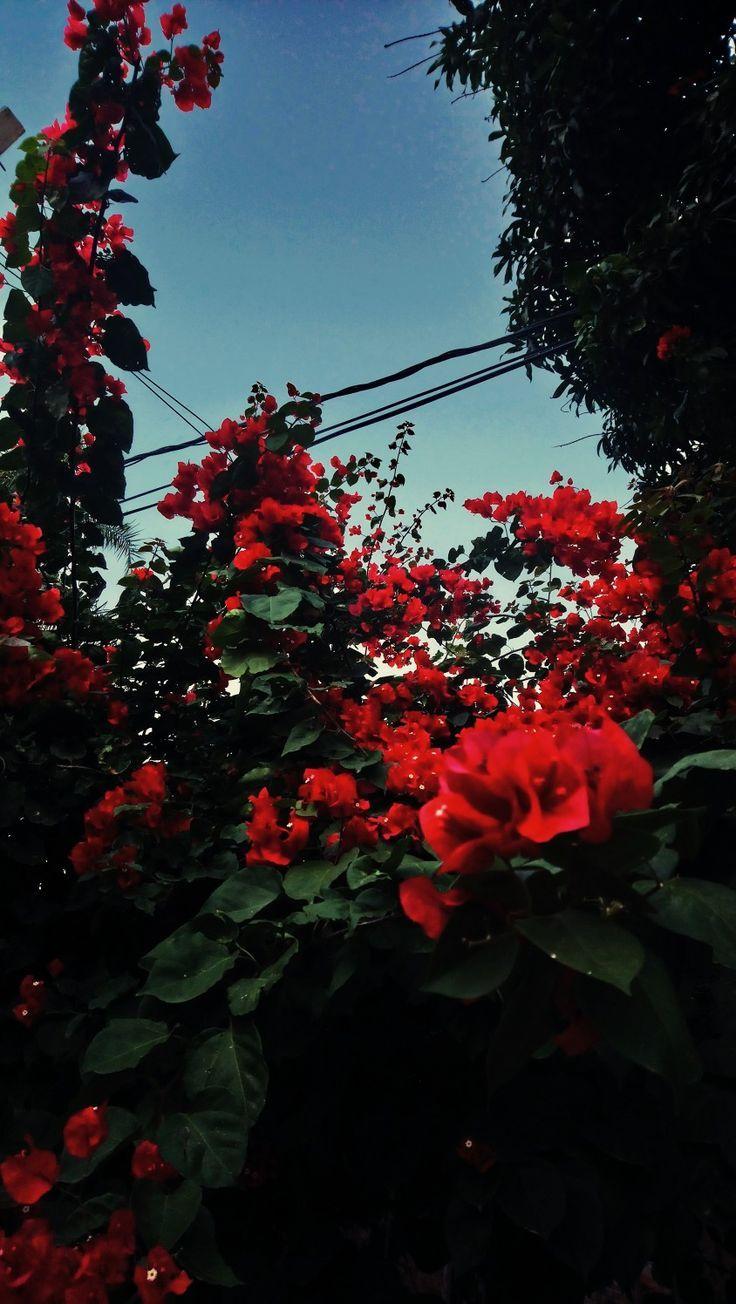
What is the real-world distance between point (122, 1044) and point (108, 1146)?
0.48 feet

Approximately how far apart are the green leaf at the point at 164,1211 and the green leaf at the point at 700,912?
78 cm

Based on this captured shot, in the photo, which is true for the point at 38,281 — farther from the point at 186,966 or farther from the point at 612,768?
the point at 612,768

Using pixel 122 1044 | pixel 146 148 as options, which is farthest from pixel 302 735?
pixel 146 148

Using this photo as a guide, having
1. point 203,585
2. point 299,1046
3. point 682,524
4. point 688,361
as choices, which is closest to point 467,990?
point 299,1046

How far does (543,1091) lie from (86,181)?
229 centimetres

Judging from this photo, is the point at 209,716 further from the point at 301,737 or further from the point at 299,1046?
the point at 299,1046

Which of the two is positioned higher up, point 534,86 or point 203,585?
point 534,86

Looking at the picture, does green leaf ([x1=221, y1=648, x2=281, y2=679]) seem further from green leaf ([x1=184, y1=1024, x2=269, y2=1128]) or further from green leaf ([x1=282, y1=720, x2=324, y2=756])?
green leaf ([x1=184, y1=1024, x2=269, y2=1128])

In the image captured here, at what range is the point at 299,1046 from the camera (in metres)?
1.11

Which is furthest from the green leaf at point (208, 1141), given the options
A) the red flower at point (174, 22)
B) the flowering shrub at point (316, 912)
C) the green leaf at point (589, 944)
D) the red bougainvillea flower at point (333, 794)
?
the red flower at point (174, 22)

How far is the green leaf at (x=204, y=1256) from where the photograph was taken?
3.00ft

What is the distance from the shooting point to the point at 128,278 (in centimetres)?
196

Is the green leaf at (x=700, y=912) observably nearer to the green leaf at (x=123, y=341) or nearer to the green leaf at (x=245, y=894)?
the green leaf at (x=245, y=894)

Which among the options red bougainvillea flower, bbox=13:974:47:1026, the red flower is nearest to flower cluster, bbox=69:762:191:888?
red bougainvillea flower, bbox=13:974:47:1026
